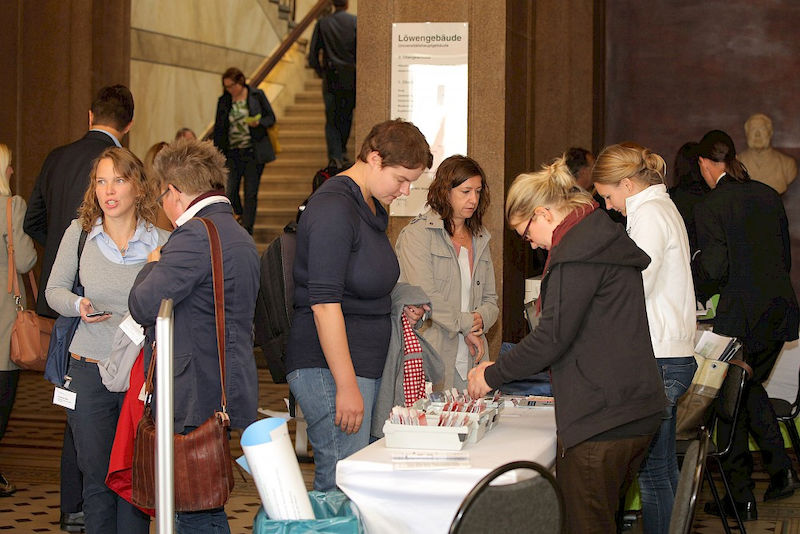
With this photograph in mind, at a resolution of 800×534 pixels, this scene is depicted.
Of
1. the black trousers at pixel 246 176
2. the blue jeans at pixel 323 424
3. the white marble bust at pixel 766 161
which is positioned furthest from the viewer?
the black trousers at pixel 246 176

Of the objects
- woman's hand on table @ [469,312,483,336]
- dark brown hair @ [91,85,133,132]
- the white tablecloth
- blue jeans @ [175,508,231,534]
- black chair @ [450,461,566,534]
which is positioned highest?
dark brown hair @ [91,85,133,132]

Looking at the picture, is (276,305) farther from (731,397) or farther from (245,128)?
(245,128)

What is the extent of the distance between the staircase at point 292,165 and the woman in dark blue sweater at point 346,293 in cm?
869

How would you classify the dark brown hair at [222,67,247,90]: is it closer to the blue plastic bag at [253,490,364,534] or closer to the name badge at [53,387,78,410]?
the name badge at [53,387,78,410]

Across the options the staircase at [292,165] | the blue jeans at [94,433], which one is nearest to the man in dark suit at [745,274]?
the blue jeans at [94,433]

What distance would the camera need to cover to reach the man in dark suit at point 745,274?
19.5 ft

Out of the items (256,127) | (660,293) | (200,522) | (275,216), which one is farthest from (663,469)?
(275,216)

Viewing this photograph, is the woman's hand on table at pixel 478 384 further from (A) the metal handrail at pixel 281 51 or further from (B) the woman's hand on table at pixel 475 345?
(A) the metal handrail at pixel 281 51

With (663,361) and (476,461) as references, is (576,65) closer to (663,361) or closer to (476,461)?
(663,361)

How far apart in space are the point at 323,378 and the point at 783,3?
29.1 feet

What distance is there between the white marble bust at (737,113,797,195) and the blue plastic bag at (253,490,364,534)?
8.25 m

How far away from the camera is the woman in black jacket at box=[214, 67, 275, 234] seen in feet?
38.2

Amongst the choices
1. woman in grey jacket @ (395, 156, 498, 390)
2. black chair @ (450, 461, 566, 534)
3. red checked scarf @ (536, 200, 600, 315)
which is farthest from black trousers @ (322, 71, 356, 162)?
black chair @ (450, 461, 566, 534)

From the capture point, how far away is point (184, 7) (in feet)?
48.4
